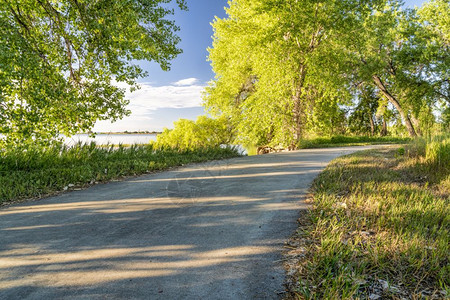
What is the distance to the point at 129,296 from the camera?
2.29 metres

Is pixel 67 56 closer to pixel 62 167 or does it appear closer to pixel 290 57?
pixel 62 167

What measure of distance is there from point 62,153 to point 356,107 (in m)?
36.2

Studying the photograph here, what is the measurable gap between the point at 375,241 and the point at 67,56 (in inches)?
418

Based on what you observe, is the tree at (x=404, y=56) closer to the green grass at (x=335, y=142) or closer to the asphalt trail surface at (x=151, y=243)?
the green grass at (x=335, y=142)

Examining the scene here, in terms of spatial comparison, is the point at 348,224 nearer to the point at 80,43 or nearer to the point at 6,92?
the point at 6,92

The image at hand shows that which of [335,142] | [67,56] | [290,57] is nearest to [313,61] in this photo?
[290,57]

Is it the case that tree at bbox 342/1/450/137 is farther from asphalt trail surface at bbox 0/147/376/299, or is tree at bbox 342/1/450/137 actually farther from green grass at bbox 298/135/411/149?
asphalt trail surface at bbox 0/147/376/299

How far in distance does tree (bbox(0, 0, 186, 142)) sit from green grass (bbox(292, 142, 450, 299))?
25.3 ft

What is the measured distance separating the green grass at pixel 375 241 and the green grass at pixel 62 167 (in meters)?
5.58

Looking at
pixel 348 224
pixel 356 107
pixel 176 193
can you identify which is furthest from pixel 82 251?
pixel 356 107

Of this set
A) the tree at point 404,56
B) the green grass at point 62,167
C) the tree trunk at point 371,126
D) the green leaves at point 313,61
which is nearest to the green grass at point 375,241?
the green grass at point 62,167

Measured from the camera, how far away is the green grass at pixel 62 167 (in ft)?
19.5

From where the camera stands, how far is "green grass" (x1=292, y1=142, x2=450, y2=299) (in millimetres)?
2328

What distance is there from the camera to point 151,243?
326 cm
